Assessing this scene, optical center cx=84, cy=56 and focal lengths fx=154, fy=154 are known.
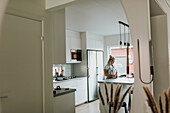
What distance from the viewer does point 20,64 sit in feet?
3.64

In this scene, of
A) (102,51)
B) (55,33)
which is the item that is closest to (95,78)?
(102,51)

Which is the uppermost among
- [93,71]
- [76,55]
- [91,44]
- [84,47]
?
[91,44]

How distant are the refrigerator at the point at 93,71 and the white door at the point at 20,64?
3.46 metres

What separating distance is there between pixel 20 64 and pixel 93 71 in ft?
13.0

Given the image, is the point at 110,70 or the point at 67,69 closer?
the point at 110,70

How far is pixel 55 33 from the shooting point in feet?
6.01

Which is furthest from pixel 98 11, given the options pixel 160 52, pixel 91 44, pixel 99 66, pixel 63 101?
pixel 99 66

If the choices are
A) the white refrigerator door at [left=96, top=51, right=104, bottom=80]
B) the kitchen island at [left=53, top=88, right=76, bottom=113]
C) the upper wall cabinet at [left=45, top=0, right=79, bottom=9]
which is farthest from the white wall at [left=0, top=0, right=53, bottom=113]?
the white refrigerator door at [left=96, top=51, right=104, bottom=80]

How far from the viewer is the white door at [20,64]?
1.00 meters

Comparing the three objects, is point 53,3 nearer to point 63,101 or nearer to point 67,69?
point 63,101

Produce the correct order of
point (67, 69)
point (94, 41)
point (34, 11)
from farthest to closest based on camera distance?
point (94, 41) → point (67, 69) → point (34, 11)

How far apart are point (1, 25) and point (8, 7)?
0.50ft

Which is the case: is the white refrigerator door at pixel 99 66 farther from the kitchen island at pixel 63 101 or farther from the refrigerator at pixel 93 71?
the kitchen island at pixel 63 101

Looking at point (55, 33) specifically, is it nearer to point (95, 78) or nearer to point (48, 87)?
point (48, 87)
